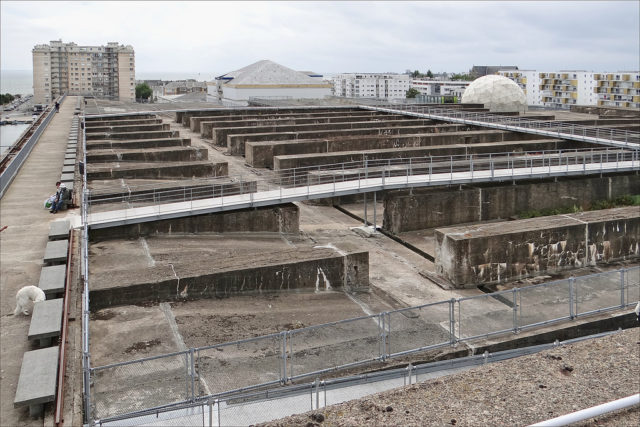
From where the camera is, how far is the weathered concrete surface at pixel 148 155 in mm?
27094

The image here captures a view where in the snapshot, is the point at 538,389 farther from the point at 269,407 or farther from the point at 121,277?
the point at 121,277

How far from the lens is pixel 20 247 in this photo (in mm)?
15438

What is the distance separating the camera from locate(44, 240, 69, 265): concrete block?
13.5 m

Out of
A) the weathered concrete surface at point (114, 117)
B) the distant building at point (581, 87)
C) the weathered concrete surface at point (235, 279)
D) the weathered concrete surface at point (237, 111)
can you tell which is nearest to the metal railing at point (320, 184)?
the weathered concrete surface at point (235, 279)

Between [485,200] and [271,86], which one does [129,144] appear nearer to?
[485,200]

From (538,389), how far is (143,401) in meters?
5.08

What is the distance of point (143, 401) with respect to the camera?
28.0ft

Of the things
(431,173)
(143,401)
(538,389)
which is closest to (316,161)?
(431,173)

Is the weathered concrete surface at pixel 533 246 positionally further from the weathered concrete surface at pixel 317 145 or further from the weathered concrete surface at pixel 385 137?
the weathered concrete surface at pixel 385 137

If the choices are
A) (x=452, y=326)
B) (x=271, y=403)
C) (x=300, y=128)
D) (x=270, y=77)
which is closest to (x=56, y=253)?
(x=271, y=403)

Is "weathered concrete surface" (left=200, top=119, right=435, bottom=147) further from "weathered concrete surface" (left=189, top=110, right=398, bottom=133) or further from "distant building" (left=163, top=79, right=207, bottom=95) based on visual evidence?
"distant building" (left=163, top=79, right=207, bottom=95)

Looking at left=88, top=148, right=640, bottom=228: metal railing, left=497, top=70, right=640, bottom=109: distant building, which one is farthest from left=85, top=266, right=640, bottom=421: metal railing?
left=497, top=70, right=640, bottom=109: distant building

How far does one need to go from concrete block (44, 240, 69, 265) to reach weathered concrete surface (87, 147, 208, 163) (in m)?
12.7

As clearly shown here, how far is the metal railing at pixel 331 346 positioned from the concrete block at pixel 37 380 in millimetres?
530
